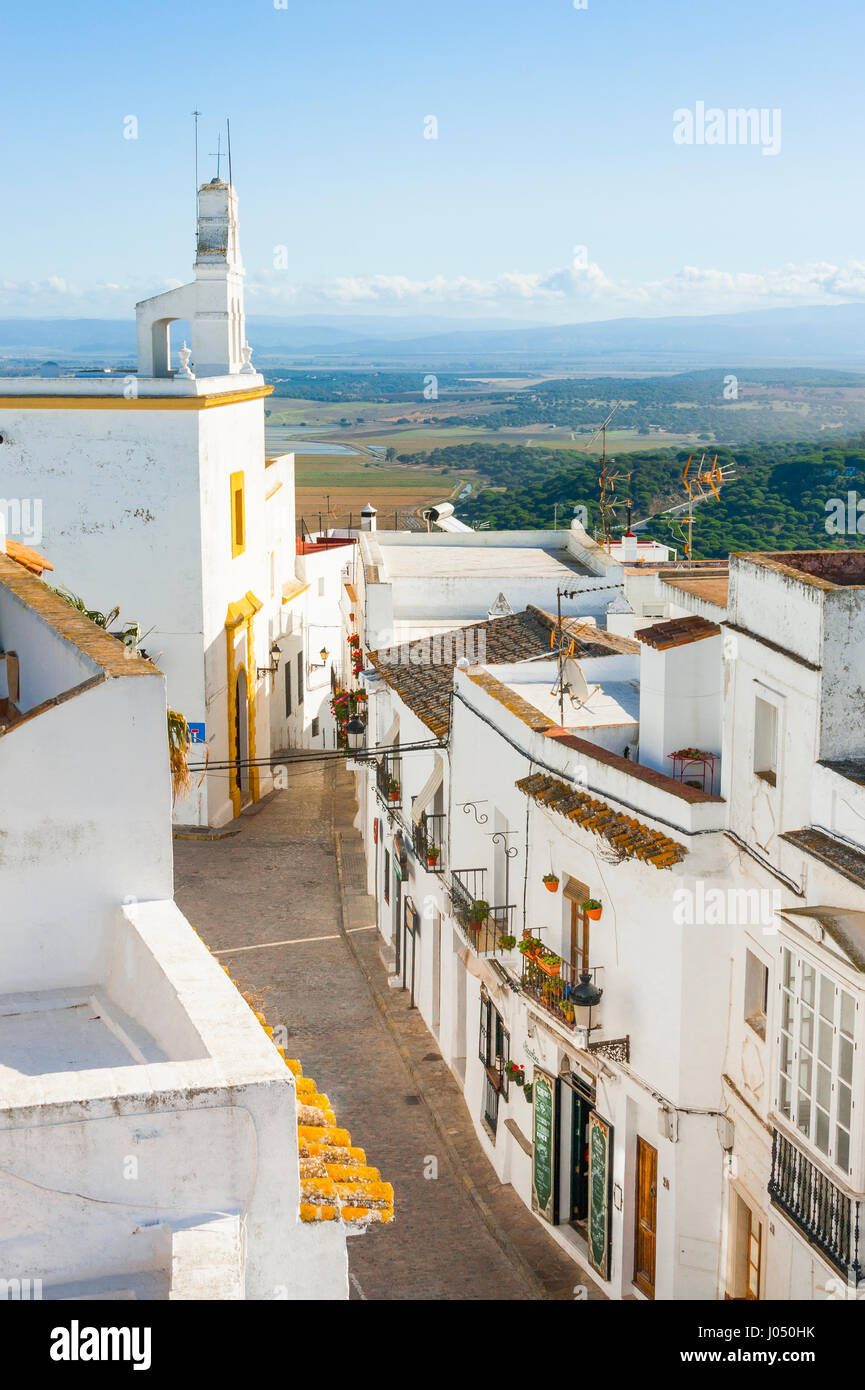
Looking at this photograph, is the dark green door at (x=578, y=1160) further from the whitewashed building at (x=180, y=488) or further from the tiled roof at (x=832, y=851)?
the whitewashed building at (x=180, y=488)

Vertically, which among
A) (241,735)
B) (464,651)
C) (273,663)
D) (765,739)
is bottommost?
(241,735)

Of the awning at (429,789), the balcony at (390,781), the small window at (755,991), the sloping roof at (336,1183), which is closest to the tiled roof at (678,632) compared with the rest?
the small window at (755,991)

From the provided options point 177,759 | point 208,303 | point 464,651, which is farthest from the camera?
point 208,303

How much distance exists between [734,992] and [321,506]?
123 metres

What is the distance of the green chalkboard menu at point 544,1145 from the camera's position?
17781mm

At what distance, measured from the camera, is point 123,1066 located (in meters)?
7.81

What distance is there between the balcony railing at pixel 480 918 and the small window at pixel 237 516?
15.5m

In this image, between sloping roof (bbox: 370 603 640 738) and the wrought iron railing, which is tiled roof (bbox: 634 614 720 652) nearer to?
the wrought iron railing

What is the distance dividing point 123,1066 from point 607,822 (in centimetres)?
893

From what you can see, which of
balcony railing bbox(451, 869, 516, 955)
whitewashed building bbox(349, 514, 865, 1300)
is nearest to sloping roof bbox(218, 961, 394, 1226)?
whitewashed building bbox(349, 514, 865, 1300)

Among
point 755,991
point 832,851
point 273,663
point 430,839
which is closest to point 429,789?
point 430,839

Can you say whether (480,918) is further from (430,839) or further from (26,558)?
(26,558)

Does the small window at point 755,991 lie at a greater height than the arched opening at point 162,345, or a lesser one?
lesser

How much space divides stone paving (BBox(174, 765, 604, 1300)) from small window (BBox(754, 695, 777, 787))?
20.8 feet
